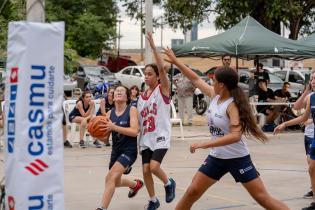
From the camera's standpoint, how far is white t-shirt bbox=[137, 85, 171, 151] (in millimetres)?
7477

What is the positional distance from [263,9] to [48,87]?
93.1ft

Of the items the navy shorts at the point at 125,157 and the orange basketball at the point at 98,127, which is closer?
the orange basketball at the point at 98,127

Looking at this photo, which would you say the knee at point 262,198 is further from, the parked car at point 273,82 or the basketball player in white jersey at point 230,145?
the parked car at point 273,82

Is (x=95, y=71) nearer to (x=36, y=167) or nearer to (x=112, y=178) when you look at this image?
(x=112, y=178)

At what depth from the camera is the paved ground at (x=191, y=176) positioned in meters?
8.34

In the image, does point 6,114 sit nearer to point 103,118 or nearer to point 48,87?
point 48,87

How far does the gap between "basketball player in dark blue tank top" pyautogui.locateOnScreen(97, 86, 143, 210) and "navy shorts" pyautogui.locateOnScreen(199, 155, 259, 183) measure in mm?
1192

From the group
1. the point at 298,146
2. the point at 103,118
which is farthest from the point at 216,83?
the point at 298,146

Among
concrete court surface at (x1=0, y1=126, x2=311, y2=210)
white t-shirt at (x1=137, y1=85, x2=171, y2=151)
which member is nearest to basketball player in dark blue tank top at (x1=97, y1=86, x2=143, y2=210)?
white t-shirt at (x1=137, y1=85, x2=171, y2=151)

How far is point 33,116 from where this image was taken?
4227 millimetres

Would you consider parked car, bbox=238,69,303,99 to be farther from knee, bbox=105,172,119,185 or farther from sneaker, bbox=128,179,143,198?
knee, bbox=105,172,119,185

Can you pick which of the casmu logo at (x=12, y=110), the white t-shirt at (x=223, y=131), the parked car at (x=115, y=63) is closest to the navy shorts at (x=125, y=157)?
the white t-shirt at (x=223, y=131)

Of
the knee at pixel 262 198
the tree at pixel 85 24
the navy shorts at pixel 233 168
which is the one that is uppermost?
the tree at pixel 85 24

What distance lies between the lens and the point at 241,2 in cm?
3130
